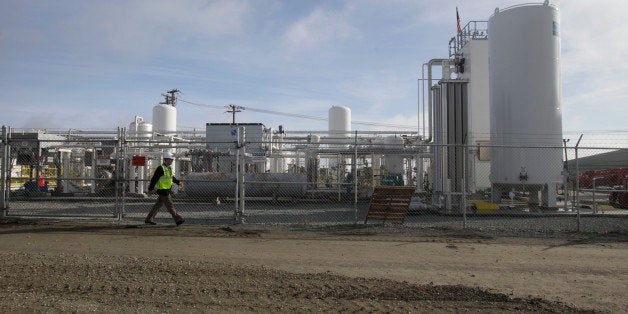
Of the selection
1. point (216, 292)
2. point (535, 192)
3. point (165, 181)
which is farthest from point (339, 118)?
point (216, 292)

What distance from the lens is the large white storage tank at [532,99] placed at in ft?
47.6

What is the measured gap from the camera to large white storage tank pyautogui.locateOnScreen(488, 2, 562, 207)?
14.5 meters

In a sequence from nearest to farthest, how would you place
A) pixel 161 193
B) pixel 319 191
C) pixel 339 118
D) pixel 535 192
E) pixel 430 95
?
pixel 161 193 < pixel 535 192 < pixel 430 95 < pixel 319 191 < pixel 339 118

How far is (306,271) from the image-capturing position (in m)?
6.33

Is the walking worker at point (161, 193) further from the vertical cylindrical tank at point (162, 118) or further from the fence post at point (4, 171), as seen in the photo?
the vertical cylindrical tank at point (162, 118)

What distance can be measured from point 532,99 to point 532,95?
5.2 inches

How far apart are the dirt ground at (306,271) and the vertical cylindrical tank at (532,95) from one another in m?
5.06

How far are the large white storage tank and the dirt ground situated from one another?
5034 millimetres

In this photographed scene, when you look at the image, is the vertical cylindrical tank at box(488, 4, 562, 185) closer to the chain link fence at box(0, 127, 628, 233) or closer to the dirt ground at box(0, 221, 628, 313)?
the chain link fence at box(0, 127, 628, 233)

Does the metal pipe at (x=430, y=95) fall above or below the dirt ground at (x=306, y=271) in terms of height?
above

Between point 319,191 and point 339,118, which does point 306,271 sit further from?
point 339,118

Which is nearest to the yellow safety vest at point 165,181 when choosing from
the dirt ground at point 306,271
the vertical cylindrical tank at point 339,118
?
the dirt ground at point 306,271

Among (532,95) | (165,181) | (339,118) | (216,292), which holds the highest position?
(339,118)

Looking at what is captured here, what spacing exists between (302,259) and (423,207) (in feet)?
25.5
